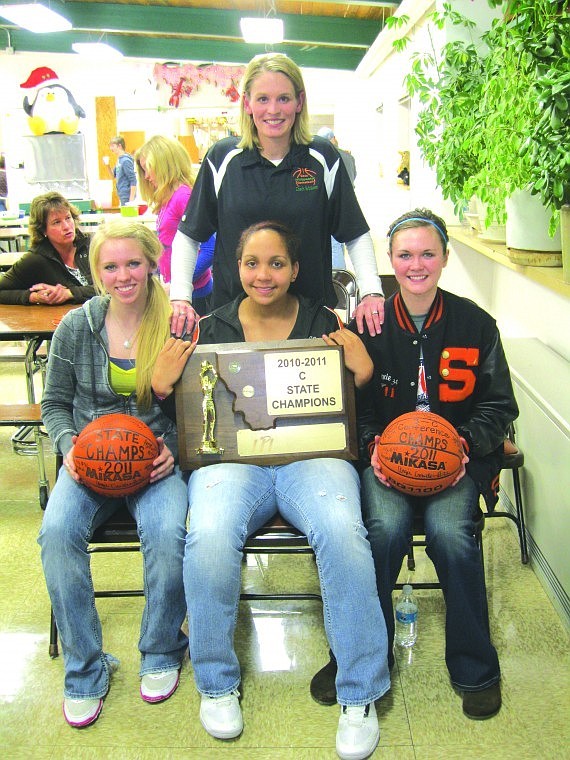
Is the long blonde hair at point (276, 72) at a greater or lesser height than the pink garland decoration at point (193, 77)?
lesser

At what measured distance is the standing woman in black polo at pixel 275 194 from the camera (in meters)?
2.38

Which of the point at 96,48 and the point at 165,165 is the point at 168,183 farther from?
the point at 96,48

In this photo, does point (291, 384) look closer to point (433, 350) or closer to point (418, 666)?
point (433, 350)

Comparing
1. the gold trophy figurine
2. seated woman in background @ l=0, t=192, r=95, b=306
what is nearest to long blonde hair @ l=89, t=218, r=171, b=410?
the gold trophy figurine

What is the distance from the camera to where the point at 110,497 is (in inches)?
84.7

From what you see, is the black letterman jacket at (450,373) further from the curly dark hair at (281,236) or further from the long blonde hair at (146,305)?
the long blonde hair at (146,305)

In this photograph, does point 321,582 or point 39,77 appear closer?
point 321,582

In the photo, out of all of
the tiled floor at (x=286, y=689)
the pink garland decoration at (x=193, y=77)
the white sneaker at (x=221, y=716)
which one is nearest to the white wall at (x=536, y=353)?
the tiled floor at (x=286, y=689)

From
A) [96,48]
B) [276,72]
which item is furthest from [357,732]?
[96,48]

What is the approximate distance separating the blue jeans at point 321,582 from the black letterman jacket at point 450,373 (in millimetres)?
306

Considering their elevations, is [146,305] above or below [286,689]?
above

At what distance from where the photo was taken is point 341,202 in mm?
2547

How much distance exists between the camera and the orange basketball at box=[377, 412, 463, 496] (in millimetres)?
1952

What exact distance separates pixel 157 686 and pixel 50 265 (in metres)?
2.64
